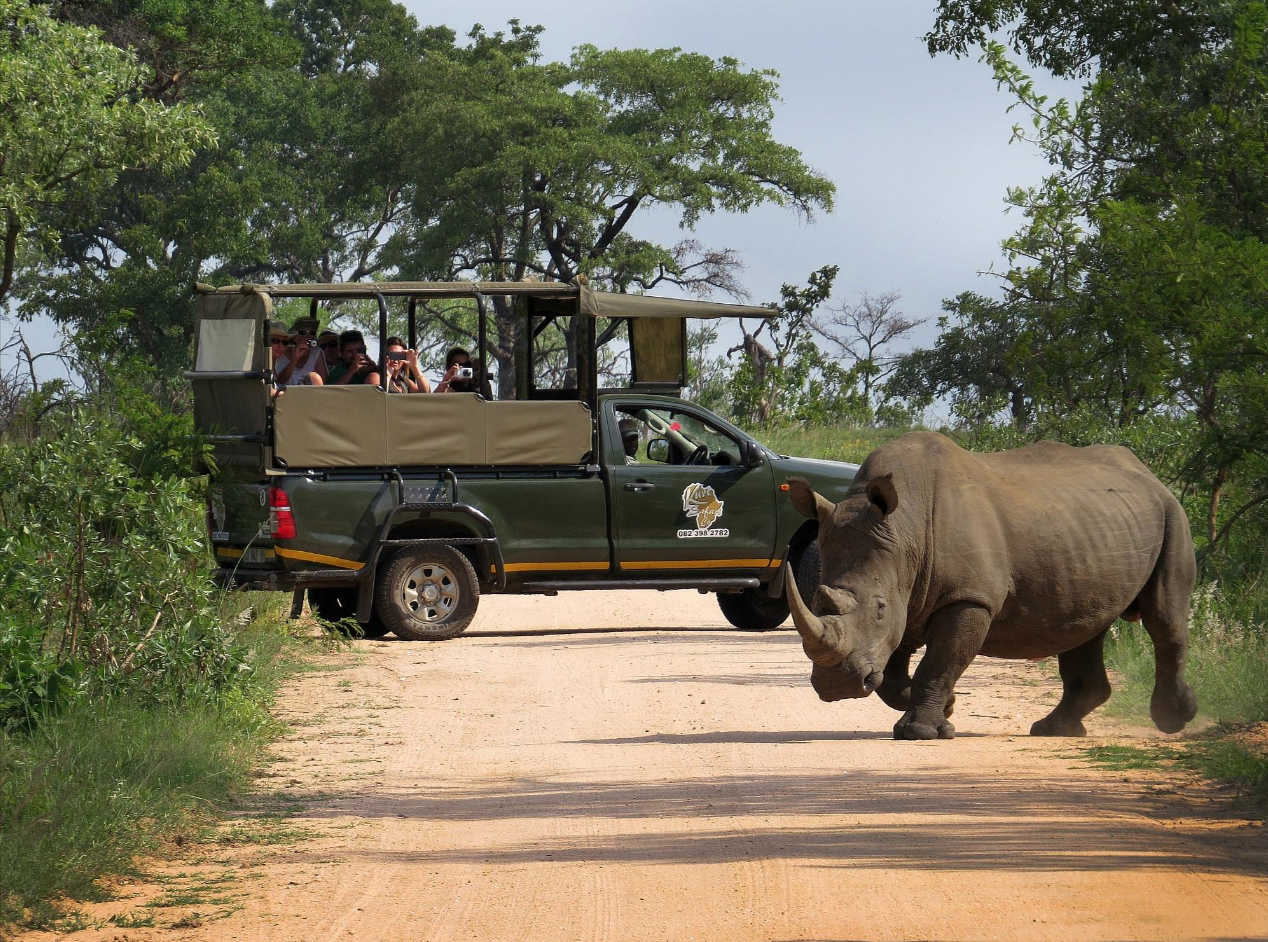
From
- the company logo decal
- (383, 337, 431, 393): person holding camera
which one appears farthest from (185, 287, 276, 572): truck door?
the company logo decal

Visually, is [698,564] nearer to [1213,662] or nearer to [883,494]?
[1213,662]

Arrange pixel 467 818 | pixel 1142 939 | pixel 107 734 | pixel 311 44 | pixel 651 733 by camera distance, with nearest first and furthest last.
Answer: pixel 1142 939
pixel 467 818
pixel 107 734
pixel 651 733
pixel 311 44

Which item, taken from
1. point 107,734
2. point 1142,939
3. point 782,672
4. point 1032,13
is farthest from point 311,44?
point 1142,939

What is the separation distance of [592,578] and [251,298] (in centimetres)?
361

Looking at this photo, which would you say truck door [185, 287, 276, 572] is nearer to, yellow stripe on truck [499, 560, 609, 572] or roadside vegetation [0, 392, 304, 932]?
yellow stripe on truck [499, 560, 609, 572]

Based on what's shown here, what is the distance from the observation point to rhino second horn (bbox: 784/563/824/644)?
8.30 meters

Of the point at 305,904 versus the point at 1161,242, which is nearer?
the point at 305,904

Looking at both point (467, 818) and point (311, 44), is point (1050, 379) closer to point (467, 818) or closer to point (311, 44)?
point (467, 818)

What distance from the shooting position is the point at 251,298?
1401 cm

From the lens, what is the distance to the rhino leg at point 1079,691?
9922mm

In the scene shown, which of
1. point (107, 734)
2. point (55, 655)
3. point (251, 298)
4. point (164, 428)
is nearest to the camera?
point (107, 734)

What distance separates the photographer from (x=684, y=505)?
15.2m

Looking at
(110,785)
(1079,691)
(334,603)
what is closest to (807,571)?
(334,603)

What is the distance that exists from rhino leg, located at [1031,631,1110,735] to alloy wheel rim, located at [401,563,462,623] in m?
6.07
